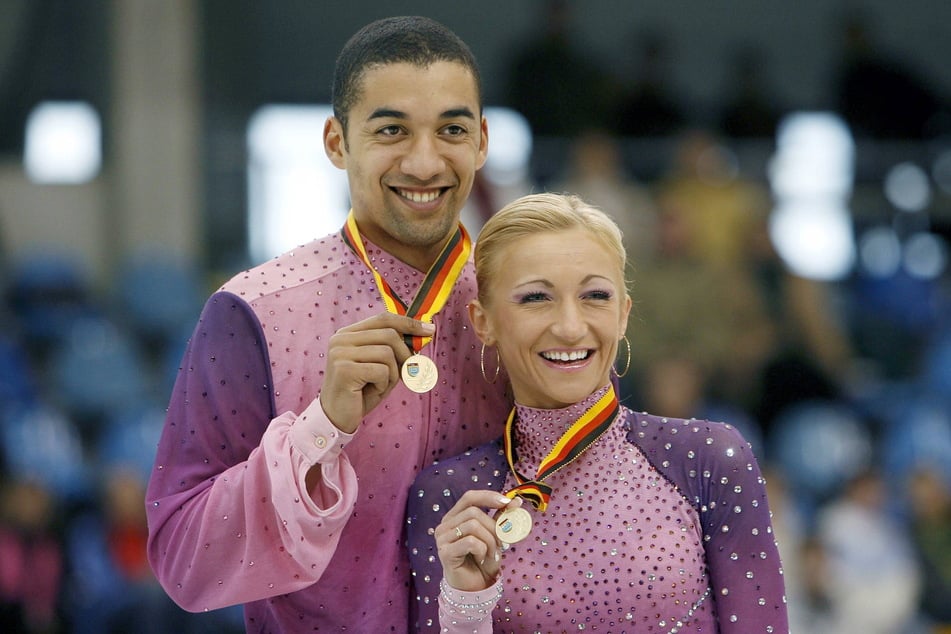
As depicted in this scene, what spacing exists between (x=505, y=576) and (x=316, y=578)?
297 mm

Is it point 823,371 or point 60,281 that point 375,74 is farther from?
point 60,281

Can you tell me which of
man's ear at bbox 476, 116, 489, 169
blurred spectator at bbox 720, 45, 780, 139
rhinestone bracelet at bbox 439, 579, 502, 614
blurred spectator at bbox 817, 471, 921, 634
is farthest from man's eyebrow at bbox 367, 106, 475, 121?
blurred spectator at bbox 720, 45, 780, 139

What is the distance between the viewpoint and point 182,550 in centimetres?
232

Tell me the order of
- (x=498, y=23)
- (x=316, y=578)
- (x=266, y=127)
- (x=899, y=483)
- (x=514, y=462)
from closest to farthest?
1. (x=316, y=578)
2. (x=514, y=462)
3. (x=899, y=483)
4. (x=266, y=127)
5. (x=498, y=23)

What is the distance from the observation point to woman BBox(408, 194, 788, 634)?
236cm

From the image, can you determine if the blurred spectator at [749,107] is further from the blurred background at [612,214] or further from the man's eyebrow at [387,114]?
the man's eyebrow at [387,114]

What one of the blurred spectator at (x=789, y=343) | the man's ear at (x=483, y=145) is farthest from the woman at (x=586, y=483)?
the blurred spectator at (x=789, y=343)

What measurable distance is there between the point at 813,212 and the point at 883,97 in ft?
2.96

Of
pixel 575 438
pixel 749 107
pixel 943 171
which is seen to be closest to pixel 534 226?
pixel 575 438

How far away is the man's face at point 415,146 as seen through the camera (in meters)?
2.40

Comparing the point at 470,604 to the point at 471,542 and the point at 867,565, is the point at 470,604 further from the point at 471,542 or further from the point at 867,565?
the point at 867,565

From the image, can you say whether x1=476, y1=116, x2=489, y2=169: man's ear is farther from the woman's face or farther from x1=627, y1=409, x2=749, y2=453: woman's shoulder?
x1=627, y1=409, x2=749, y2=453: woman's shoulder

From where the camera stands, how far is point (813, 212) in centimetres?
847

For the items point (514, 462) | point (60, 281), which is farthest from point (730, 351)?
point (514, 462)
